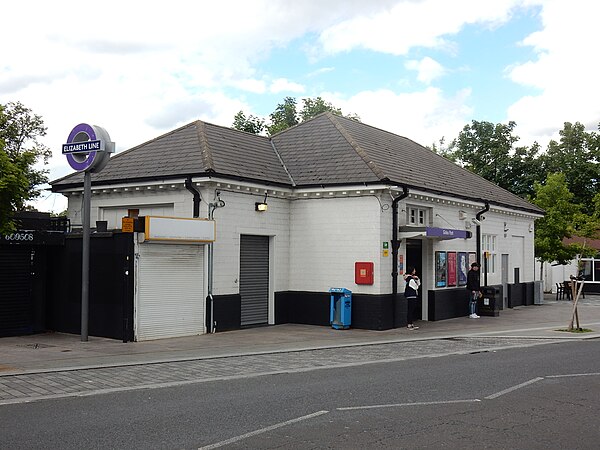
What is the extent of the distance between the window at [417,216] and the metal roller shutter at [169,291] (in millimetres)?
7013

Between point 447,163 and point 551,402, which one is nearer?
point 551,402

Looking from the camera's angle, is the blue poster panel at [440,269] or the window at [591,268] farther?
the window at [591,268]

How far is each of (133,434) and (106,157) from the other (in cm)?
990

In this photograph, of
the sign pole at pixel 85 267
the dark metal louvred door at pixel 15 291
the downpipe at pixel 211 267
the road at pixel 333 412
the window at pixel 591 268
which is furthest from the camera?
the window at pixel 591 268

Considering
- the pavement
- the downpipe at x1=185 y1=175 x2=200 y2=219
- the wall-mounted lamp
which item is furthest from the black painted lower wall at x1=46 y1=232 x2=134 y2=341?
the wall-mounted lamp

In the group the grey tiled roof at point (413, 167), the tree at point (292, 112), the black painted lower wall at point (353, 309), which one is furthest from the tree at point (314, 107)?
the black painted lower wall at point (353, 309)

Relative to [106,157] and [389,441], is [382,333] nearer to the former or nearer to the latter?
[106,157]

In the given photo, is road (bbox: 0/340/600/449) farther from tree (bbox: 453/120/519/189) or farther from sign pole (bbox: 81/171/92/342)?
tree (bbox: 453/120/519/189)

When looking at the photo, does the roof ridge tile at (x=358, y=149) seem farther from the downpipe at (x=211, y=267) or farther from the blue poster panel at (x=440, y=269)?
the downpipe at (x=211, y=267)

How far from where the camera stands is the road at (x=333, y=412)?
23.2ft

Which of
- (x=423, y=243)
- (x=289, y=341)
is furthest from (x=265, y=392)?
(x=423, y=243)

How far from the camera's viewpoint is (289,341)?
54.2ft

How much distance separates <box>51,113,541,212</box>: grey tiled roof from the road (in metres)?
8.33

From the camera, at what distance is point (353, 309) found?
1956cm
